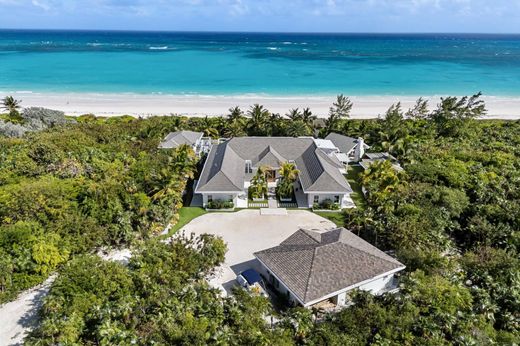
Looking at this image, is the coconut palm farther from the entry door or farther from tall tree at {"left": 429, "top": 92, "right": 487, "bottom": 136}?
tall tree at {"left": 429, "top": 92, "right": 487, "bottom": 136}

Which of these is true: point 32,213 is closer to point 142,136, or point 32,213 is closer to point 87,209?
point 87,209

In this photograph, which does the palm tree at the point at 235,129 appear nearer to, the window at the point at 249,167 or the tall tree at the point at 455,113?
the window at the point at 249,167

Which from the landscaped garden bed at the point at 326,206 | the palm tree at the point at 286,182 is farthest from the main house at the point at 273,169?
the palm tree at the point at 286,182


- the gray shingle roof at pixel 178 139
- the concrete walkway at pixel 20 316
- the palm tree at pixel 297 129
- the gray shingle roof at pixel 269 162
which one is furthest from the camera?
the palm tree at pixel 297 129

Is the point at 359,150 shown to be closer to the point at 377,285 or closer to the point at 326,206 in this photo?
the point at 326,206

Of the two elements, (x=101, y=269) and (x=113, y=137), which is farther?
(x=113, y=137)

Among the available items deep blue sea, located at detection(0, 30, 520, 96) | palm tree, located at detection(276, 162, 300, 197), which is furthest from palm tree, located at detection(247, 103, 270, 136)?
deep blue sea, located at detection(0, 30, 520, 96)

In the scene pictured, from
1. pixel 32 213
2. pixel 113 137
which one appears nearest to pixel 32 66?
pixel 113 137
